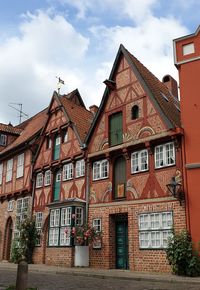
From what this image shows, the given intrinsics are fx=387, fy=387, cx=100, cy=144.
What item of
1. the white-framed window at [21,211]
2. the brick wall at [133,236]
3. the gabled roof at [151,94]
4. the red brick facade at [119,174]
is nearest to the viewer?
the brick wall at [133,236]

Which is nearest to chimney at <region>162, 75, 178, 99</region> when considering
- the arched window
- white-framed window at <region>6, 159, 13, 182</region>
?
the arched window

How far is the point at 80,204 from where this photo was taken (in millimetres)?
20062

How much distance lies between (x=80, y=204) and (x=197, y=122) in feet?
25.0

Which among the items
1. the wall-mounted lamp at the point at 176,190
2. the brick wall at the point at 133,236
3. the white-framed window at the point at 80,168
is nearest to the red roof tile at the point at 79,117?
the white-framed window at the point at 80,168

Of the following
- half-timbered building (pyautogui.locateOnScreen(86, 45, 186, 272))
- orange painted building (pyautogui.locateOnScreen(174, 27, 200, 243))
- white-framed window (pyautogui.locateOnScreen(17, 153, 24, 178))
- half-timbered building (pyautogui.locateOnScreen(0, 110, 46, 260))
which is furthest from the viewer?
white-framed window (pyautogui.locateOnScreen(17, 153, 24, 178))

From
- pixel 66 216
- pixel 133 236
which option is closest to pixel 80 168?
pixel 66 216

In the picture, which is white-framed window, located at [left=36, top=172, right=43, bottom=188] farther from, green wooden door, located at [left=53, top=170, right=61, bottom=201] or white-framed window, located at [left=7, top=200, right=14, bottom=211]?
white-framed window, located at [left=7, top=200, right=14, bottom=211]

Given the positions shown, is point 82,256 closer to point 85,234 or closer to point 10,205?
point 85,234

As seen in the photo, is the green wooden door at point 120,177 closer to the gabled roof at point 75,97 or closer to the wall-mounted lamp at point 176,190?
the wall-mounted lamp at point 176,190

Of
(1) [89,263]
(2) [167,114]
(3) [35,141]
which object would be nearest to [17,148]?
(3) [35,141]

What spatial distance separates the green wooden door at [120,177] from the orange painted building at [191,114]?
3.69 metres

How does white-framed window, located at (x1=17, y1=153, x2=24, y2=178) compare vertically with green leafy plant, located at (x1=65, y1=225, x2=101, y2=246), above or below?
above

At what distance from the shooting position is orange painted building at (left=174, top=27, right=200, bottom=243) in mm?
15141

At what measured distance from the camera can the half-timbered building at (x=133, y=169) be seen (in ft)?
53.3
